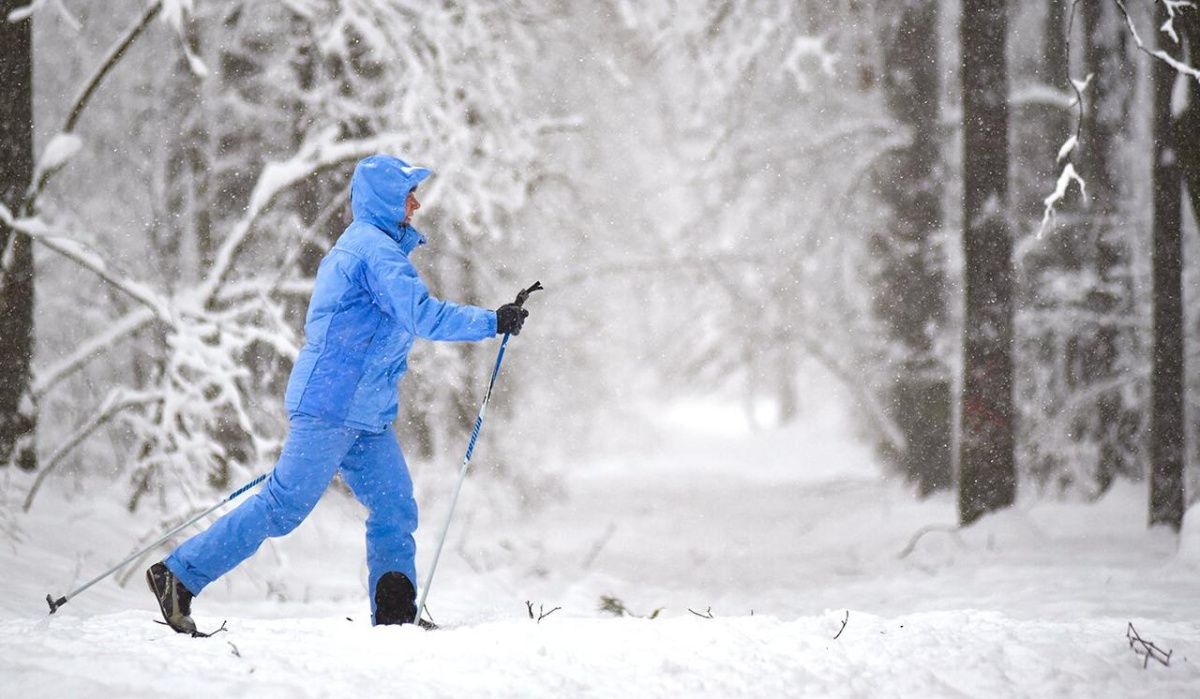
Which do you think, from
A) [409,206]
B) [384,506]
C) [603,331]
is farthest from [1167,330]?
[603,331]

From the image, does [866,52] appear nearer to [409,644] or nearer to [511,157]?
[511,157]

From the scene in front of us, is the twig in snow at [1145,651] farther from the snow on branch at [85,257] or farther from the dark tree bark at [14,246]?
the dark tree bark at [14,246]

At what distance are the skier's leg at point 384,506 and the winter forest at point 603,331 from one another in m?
0.21

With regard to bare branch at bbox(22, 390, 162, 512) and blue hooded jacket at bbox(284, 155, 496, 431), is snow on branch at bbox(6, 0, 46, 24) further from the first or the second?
blue hooded jacket at bbox(284, 155, 496, 431)

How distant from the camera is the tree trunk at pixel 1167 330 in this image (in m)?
8.34

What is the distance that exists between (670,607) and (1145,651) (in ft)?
13.6

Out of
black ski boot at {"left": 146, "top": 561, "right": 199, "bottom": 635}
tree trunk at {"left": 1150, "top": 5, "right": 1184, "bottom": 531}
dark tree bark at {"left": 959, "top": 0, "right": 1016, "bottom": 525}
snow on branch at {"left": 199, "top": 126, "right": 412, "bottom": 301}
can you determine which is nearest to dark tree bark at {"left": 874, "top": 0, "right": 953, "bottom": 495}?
dark tree bark at {"left": 959, "top": 0, "right": 1016, "bottom": 525}

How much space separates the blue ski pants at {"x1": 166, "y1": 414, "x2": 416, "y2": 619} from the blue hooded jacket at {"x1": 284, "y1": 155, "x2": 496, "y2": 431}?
113 millimetres

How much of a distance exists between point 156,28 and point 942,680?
10512mm

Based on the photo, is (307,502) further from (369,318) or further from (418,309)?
(418,309)

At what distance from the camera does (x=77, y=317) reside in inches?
469

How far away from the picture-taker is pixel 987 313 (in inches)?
345

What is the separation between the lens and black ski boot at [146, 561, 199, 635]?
409 centimetres

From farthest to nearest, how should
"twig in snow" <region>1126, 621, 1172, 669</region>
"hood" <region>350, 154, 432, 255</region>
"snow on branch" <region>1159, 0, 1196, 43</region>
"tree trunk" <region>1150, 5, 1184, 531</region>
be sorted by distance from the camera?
"tree trunk" <region>1150, 5, 1184, 531</region> → "snow on branch" <region>1159, 0, 1196, 43</region> → "hood" <region>350, 154, 432, 255</region> → "twig in snow" <region>1126, 621, 1172, 669</region>
